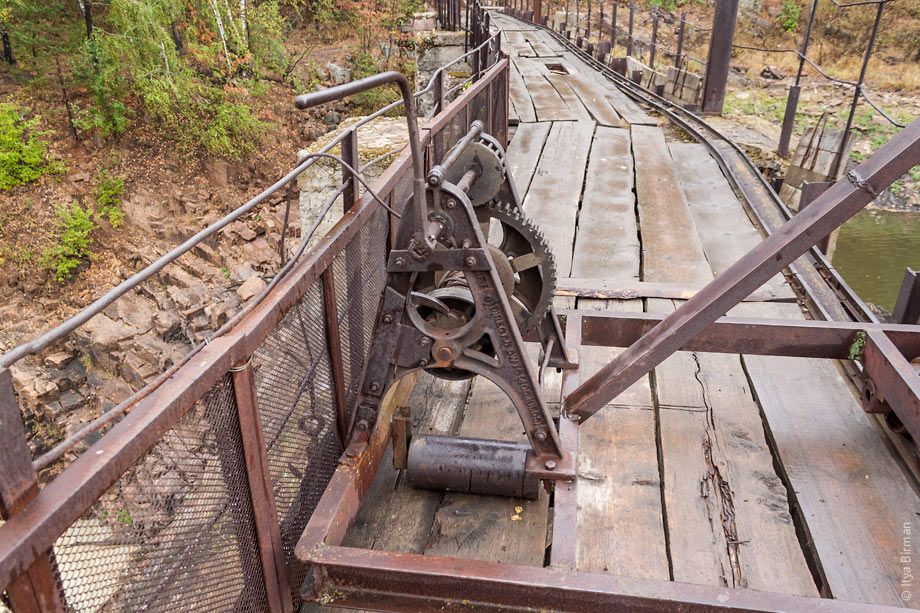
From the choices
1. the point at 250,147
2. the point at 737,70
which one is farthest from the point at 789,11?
the point at 250,147

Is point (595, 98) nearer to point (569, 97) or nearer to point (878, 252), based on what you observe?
point (569, 97)

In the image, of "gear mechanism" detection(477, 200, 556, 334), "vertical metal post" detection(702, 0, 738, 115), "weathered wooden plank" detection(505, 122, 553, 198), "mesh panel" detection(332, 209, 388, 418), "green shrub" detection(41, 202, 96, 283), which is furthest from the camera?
"green shrub" detection(41, 202, 96, 283)

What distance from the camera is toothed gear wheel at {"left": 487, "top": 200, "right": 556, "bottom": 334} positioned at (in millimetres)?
3008

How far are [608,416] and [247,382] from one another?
210 centimetres

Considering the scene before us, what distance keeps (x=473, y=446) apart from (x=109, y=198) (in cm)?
1747

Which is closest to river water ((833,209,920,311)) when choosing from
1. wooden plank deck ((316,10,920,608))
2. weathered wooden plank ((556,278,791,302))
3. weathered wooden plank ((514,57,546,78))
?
weathered wooden plank ((514,57,546,78))

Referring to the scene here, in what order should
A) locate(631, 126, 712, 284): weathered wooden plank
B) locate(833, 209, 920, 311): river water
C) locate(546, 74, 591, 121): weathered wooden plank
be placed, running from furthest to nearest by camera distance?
locate(833, 209, 920, 311): river water, locate(546, 74, 591, 121): weathered wooden plank, locate(631, 126, 712, 284): weathered wooden plank

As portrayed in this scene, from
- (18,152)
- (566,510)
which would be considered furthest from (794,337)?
(18,152)

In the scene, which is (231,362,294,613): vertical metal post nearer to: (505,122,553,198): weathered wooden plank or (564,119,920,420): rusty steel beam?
(564,119,920,420): rusty steel beam

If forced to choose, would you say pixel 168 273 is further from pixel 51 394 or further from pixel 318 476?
pixel 318 476

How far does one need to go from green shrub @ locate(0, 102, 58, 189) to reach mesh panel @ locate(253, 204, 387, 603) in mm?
17393

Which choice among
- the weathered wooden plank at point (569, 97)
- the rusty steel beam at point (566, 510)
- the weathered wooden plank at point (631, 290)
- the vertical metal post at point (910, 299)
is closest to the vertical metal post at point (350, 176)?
the rusty steel beam at point (566, 510)

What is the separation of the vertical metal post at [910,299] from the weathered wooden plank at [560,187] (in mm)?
2157

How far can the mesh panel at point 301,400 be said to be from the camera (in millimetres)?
2145
